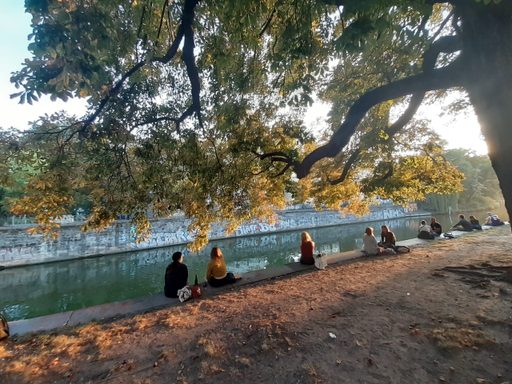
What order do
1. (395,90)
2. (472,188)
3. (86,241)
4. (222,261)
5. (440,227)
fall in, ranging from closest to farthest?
(395,90)
(222,261)
(440,227)
(86,241)
(472,188)

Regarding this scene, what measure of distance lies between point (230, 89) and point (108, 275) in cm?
1460

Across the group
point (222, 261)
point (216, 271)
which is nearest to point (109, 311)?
point (216, 271)

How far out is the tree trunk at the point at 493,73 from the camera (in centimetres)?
329

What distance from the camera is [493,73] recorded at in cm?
332

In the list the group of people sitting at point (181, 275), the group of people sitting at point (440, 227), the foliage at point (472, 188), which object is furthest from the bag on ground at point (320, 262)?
the foliage at point (472, 188)

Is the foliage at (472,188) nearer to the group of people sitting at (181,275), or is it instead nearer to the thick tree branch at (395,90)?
the thick tree branch at (395,90)

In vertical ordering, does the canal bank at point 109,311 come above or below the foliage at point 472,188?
below

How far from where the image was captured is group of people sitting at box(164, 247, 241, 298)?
21.2 ft

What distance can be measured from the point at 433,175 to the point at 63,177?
12.9m

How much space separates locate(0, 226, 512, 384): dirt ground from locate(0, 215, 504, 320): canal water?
8997 millimetres

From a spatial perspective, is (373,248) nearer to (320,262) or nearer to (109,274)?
(320,262)

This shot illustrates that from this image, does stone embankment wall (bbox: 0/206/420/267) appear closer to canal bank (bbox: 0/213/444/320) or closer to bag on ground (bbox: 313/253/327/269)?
canal bank (bbox: 0/213/444/320)

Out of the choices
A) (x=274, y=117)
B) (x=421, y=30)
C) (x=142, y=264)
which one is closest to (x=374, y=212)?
(x=142, y=264)

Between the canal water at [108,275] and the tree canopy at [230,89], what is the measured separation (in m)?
7.51
